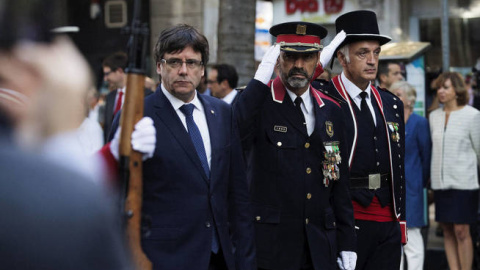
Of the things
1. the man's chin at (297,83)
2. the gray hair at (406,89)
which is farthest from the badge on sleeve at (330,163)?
the gray hair at (406,89)

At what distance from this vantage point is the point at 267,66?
4.79 m

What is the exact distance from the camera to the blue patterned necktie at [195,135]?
13.1 feet

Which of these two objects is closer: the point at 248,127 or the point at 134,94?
the point at 134,94

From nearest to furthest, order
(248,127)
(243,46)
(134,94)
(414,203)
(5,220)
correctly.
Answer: (5,220) < (134,94) < (248,127) < (414,203) < (243,46)

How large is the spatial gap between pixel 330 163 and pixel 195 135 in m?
1.12

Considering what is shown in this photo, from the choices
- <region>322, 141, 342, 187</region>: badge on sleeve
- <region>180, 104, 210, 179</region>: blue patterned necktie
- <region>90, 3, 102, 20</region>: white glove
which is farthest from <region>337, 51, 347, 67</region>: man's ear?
<region>90, 3, 102, 20</region>: white glove

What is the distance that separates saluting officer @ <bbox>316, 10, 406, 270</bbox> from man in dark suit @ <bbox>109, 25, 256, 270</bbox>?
1.38m

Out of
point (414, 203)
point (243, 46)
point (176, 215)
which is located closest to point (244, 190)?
point (176, 215)

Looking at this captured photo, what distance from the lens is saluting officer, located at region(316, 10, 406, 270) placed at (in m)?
5.36

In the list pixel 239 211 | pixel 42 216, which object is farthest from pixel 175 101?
pixel 42 216

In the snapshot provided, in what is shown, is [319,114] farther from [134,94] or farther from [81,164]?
[81,164]

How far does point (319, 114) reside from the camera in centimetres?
492

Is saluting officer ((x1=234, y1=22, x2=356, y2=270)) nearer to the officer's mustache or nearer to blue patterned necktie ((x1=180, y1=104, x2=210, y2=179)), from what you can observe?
the officer's mustache

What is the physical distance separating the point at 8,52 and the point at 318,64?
385 cm
